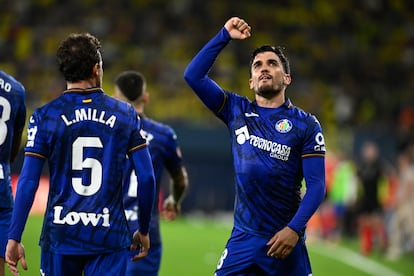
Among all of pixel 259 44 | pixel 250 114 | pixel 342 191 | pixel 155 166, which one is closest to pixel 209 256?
pixel 342 191

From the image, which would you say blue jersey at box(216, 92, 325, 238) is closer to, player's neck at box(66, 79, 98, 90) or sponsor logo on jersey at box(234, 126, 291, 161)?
sponsor logo on jersey at box(234, 126, 291, 161)

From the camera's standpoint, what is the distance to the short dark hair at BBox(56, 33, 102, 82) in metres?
5.41

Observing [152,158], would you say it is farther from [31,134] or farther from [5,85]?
[31,134]

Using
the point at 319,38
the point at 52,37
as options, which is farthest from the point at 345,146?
the point at 52,37

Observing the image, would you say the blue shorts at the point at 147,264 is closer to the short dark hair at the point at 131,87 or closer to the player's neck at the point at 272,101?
the short dark hair at the point at 131,87

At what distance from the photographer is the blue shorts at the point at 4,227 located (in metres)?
6.28

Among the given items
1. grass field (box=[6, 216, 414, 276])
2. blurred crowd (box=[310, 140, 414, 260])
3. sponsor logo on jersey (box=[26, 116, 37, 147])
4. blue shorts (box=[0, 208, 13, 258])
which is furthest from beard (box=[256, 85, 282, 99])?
blurred crowd (box=[310, 140, 414, 260])

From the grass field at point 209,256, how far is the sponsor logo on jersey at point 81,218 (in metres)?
5.58

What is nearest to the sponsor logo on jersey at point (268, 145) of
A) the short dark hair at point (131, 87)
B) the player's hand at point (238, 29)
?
the player's hand at point (238, 29)

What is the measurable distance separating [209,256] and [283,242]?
31.4ft

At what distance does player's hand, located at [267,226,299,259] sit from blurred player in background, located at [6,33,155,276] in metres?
0.97

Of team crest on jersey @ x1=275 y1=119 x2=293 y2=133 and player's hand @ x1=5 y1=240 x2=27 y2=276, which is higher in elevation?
team crest on jersey @ x1=275 y1=119 x2=293 y2=133

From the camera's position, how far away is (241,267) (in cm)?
587

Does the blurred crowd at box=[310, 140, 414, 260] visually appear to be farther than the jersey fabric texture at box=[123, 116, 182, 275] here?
Yes
